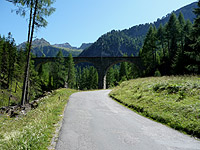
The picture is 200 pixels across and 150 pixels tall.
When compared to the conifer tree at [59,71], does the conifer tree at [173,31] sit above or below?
above

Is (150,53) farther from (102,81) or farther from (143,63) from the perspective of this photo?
(102,81)

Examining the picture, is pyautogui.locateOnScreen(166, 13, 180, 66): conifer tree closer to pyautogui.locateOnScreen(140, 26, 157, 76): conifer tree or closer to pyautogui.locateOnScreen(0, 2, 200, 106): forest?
pyautogui.locateOnScreen(0, 2, 200, 106): forest

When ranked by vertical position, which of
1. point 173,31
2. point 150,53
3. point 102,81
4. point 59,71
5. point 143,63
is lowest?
point 102,81

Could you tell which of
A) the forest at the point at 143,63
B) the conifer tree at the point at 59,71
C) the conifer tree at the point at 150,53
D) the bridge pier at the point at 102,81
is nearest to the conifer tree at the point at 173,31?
the forest at the point at 143,63

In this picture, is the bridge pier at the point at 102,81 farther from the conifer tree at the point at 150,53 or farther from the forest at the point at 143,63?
the conifer tree at the point at 150,53

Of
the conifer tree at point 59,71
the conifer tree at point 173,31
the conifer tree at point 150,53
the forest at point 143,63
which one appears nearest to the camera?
the forest at point 143,63

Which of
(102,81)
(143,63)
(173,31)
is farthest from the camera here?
(102,81)

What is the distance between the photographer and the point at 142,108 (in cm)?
1042

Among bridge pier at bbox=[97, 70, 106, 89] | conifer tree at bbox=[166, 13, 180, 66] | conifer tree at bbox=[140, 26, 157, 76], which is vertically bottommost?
bridge pier at bbox=[97, 70, 106, 89]

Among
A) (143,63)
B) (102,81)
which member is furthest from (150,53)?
(102,81)

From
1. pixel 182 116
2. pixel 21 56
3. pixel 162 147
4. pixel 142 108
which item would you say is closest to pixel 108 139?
pixel 162 147

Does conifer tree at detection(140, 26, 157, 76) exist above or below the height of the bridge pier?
above

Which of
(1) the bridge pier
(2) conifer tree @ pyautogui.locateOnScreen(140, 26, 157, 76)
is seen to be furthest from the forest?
(1) the bridge pier

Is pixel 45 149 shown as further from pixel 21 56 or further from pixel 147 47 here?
pixel 147 47
